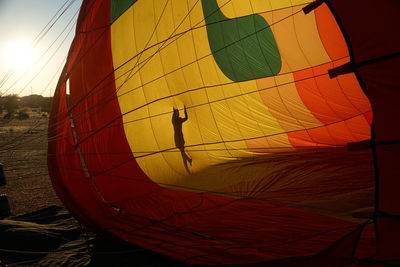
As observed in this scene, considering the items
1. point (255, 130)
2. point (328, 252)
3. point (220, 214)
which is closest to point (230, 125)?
point (255, 130)

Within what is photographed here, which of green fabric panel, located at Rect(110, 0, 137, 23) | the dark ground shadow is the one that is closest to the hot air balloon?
green fabric panel, located at Rect(110, 0, 137, 23)

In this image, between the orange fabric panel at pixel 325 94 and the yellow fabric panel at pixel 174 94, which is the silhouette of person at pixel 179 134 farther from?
the orange fabric panel at pixel 325 94

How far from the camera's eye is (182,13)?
4.29m

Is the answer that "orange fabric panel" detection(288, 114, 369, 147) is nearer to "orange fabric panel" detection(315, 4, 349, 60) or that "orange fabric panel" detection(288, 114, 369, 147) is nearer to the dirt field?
"orange fabric panel" detection(315, 4, 349, 60)

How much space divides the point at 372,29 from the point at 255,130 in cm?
331

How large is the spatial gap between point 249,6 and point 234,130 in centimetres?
164

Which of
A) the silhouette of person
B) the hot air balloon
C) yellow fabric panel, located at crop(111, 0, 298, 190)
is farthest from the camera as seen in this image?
the silhouette of person

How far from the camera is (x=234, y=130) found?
4.95 meters

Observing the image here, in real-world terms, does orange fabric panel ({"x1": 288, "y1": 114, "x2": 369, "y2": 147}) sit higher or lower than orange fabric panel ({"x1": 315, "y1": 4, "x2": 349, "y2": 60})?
lower

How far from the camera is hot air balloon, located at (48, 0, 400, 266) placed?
1851 mm

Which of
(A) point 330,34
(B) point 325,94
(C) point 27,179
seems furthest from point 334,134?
(C) point 27,179

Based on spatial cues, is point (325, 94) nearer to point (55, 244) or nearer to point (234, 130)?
point (234, 130)

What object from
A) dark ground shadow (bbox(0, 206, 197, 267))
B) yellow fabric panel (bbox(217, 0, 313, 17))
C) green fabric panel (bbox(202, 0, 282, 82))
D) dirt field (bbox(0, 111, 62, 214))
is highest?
yellow fabric panel (bbox(217, 0, 313, 17))

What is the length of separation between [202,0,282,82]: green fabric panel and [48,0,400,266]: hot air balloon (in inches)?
0.6
